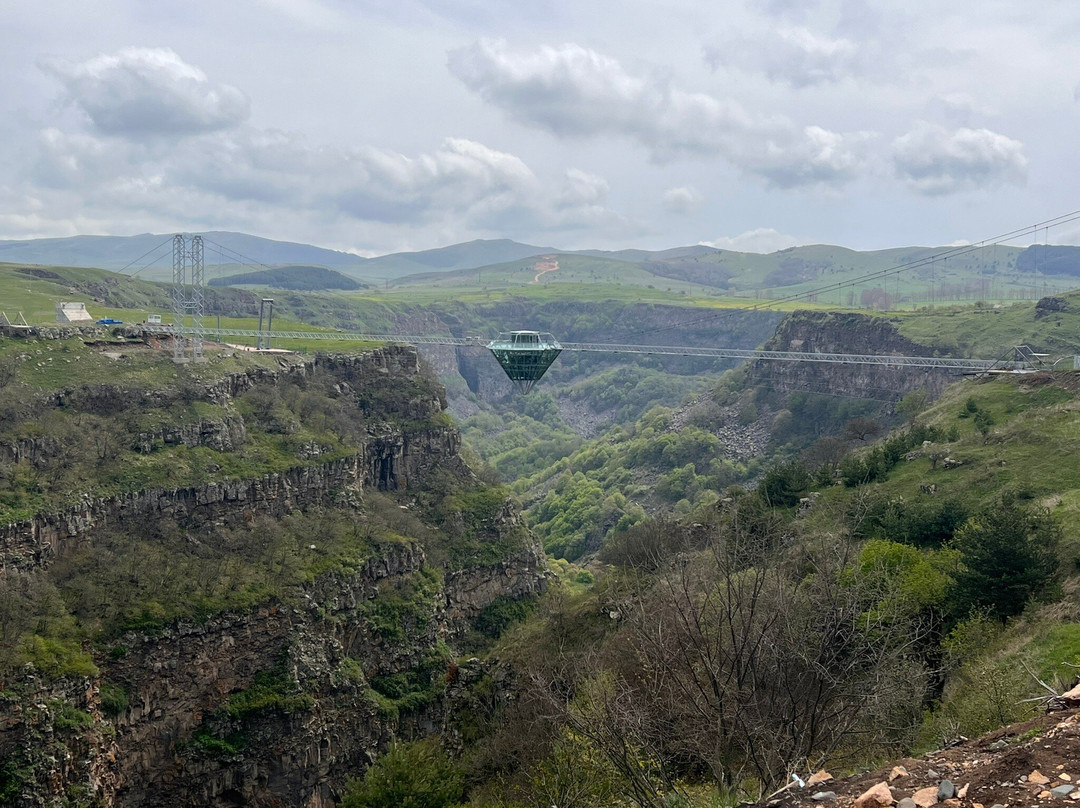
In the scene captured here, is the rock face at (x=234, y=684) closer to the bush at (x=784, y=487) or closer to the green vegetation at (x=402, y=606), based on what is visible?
the green vegetation at (x=402, y=606)

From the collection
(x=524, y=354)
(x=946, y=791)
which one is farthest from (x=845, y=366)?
(x=946, y=791)

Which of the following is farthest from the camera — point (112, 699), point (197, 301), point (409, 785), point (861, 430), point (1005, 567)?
point (861, 430)

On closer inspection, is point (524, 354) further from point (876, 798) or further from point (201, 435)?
point (876, 798)


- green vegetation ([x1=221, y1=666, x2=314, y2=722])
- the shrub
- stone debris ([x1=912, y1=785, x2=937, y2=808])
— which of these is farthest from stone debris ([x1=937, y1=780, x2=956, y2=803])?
green vegetation ([x1=221, y1=666, x2=314, y2=722])

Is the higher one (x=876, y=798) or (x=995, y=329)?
(x=995, y=329)

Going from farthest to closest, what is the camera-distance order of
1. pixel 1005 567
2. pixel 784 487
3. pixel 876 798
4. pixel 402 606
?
pixel 402 606 < pixel 784 487 < pixel 1005 567 < pixel 876 798

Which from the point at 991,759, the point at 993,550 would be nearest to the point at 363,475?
the point at 993,550

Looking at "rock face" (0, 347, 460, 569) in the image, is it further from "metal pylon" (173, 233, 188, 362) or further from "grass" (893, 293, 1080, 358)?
"grass" (893, 293, 1080, 358)

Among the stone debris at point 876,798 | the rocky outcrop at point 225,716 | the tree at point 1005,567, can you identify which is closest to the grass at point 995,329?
the rocky outcrop at point 225,716

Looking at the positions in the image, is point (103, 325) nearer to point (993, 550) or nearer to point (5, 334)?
point (5, 334)
